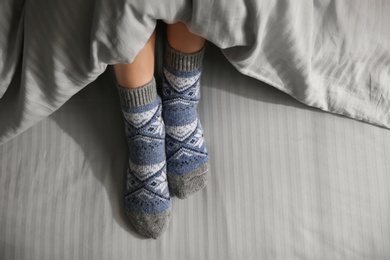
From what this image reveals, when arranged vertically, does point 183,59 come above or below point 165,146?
above

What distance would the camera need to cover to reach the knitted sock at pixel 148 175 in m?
0.90

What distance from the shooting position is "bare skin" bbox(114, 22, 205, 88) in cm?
83

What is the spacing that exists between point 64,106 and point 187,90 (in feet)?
0.81

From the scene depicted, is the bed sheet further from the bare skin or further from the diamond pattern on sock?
the bare skin

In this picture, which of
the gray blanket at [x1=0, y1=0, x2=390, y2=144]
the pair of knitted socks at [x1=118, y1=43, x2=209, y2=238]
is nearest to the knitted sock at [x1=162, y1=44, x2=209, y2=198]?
the pair of knitted socks at [x1=118, y1=43, x2=209, y2=238]

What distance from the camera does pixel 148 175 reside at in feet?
3.00

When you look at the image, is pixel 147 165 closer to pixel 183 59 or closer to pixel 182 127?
pixel 182 127

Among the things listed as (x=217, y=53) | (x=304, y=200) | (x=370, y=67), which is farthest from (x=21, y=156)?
(x=370, y=67)

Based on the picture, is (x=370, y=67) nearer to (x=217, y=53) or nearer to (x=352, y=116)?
(x=352, y=116)

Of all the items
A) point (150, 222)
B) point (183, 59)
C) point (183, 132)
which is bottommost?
point (150, 222)

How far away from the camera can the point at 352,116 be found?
37.0 inches

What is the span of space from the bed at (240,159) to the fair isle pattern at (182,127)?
0.04 meters

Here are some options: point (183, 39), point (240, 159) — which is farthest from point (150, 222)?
point (183, 39)

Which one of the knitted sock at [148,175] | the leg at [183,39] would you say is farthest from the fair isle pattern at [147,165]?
the leg at [183,39]
